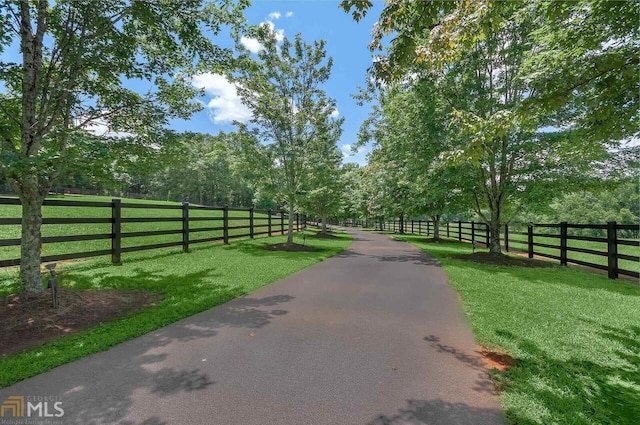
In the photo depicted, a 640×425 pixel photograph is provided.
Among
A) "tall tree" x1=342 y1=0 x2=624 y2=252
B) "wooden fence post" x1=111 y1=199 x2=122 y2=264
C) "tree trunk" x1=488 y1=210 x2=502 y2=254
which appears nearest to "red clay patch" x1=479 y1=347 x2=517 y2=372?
"tall tree" x1=342 y1=0 x2=624 y2=252

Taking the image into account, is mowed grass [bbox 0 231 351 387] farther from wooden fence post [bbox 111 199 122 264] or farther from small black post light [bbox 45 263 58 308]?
small black post light [bbox 45 263 58 308]

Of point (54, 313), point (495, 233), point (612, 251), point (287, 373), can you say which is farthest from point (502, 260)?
point (54, 313)

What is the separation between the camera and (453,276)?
25.5ft

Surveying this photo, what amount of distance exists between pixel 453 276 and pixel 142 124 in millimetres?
7867

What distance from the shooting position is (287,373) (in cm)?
298

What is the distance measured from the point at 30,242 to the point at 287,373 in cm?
459

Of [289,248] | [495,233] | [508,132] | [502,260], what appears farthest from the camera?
[289,248]

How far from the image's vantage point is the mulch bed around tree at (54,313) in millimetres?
3635

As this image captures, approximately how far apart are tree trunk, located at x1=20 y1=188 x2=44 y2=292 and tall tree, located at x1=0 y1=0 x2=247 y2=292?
0.04 ft

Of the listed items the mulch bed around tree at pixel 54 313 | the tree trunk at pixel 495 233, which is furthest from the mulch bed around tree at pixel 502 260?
the mulch bed around tree at pixel 54 313

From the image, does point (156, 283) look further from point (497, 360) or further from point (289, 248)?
point (289, 248)

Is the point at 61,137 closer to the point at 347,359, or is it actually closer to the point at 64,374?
the point at 64,374

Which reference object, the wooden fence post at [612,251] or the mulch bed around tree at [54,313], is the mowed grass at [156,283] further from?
the wooden fence post at [612,251]

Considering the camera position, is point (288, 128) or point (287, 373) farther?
point (288, 128)
